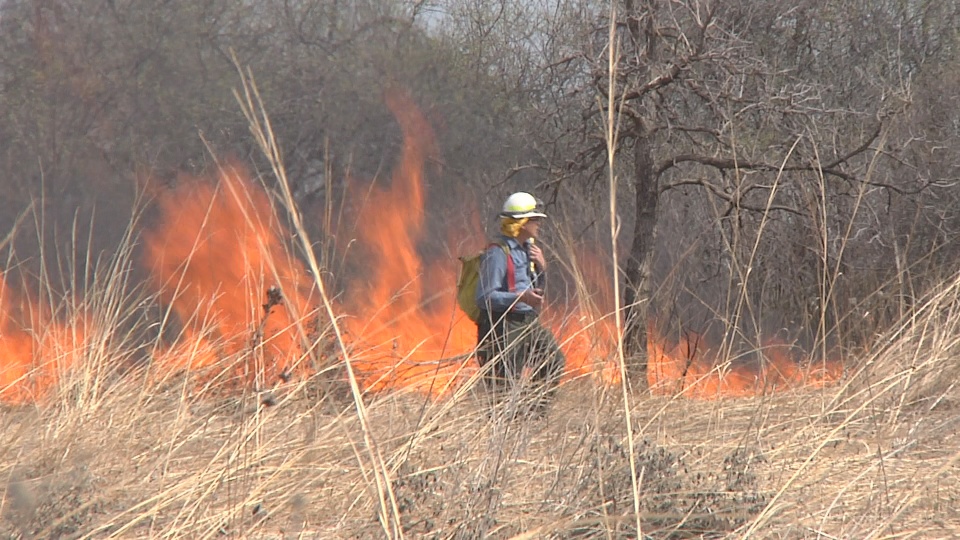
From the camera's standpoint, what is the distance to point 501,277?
190 inches

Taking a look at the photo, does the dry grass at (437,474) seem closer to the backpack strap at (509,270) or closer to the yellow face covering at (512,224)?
the backpack strap at (509,270)

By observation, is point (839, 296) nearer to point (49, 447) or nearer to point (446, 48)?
point (446, 48)

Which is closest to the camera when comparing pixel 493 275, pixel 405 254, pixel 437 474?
pixel 437 474

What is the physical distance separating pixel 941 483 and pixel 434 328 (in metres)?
6.84

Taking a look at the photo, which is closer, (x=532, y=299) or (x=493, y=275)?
(x=532, y=299)

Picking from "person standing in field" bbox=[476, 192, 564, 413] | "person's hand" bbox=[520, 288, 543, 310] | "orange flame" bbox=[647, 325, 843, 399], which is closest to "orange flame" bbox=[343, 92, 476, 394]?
"orange flame" bbox=[647, 325, 843, 399]

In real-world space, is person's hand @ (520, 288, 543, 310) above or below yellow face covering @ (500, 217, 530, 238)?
below

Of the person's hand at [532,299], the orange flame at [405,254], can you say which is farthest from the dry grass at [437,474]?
the orange flame at [405,254]

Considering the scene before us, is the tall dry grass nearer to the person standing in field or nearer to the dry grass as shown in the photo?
the dry grass

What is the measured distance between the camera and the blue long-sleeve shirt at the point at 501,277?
4734mm

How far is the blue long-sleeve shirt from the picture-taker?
4.73m

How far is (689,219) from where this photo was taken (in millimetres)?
9609

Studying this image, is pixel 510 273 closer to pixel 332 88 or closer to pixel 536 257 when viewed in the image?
pixel 536 257

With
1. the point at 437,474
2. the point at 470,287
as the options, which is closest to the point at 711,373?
the point at 437,474
